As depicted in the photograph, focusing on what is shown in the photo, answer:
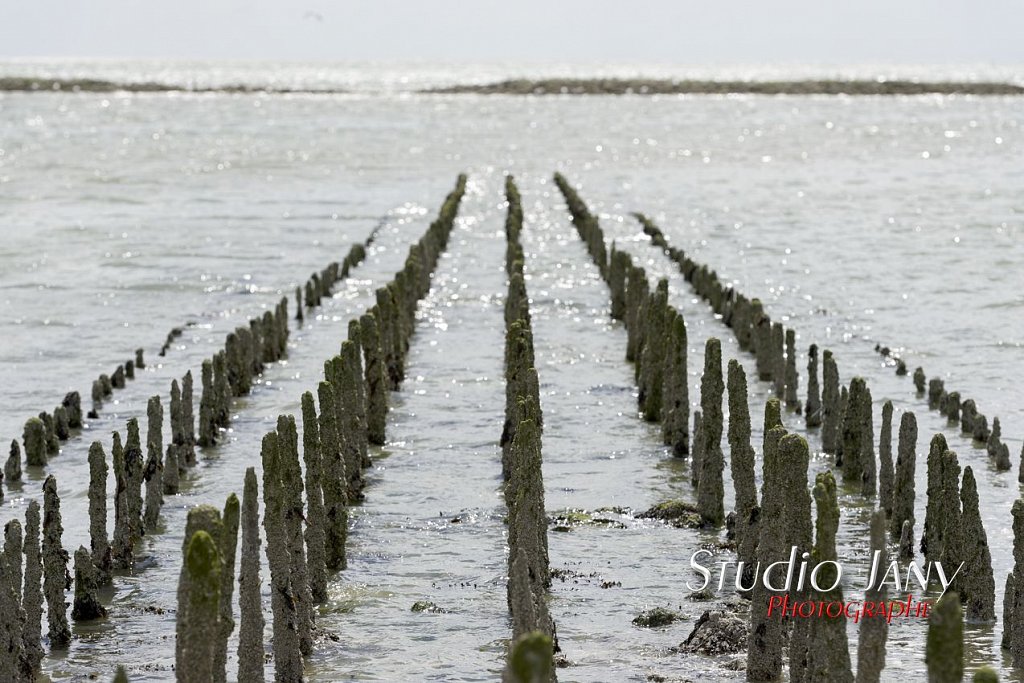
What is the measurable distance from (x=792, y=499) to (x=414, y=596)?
3.80m

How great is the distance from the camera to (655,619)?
39.3 ft

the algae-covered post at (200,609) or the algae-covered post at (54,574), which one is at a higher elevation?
the algae-covered post at (200,609)

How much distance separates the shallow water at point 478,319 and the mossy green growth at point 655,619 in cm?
12

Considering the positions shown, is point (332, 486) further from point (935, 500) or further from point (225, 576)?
A: point (935, 500)

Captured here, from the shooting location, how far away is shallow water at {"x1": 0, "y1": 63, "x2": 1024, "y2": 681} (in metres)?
12.5

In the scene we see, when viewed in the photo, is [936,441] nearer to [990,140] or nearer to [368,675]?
[368,675]

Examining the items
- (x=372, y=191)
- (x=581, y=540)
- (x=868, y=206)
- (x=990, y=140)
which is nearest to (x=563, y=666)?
(x=581, y=540)

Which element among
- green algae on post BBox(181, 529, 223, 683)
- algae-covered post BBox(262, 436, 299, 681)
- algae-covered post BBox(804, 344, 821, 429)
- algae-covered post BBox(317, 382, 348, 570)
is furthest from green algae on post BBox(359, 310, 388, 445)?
green algae on post BBox(181, 529, 223, 683)

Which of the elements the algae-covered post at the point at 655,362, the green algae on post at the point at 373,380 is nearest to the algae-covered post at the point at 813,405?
the algae-covered post at the point at 655,362

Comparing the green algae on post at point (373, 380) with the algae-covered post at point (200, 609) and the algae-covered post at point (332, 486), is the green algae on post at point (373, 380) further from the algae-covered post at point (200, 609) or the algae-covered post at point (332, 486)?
the algae-covered post at point (200, 609)

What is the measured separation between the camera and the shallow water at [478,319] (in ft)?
41.0

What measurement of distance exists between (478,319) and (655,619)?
48.8ft

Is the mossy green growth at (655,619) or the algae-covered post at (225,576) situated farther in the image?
the mossy green growth at (655,619)

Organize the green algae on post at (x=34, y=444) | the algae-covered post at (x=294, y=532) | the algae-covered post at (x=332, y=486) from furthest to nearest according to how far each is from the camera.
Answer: the green algae on post at (x=34, y=444) < the algae-covered post at (x=332, y=486) < the algae-covered post at (x=294, y=532)
